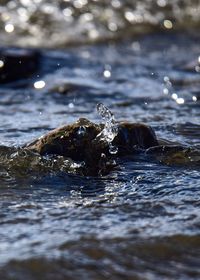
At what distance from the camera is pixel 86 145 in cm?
342

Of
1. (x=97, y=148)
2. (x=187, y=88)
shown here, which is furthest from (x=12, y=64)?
(x=97, y=148)

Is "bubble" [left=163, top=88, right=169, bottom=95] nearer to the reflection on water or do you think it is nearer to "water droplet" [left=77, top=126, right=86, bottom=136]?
"water droplet" [left=77, top=126, right=86, bottom=136]

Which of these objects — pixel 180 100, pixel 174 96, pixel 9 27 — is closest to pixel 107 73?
pixel 174 96

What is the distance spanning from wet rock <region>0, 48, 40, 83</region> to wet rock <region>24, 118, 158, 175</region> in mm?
2918

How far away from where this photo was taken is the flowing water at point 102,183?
7.60 ft

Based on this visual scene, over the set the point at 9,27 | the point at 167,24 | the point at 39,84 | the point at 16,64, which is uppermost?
the point at 9,27

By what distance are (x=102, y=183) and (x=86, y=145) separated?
0.36m

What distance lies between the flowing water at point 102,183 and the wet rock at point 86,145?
2.1 inches

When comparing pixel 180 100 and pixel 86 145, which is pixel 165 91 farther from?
pixel 86 145

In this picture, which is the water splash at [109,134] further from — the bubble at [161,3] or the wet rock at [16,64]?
the bubble at [161,3]

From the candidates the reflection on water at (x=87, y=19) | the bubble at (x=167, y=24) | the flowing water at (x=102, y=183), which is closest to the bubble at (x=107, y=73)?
the flowing water at (x=102, y=183)

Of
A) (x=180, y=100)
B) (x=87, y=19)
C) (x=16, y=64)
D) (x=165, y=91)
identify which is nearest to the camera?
(x=180, y=100)

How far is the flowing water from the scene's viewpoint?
7.60ft

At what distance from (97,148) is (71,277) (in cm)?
129
